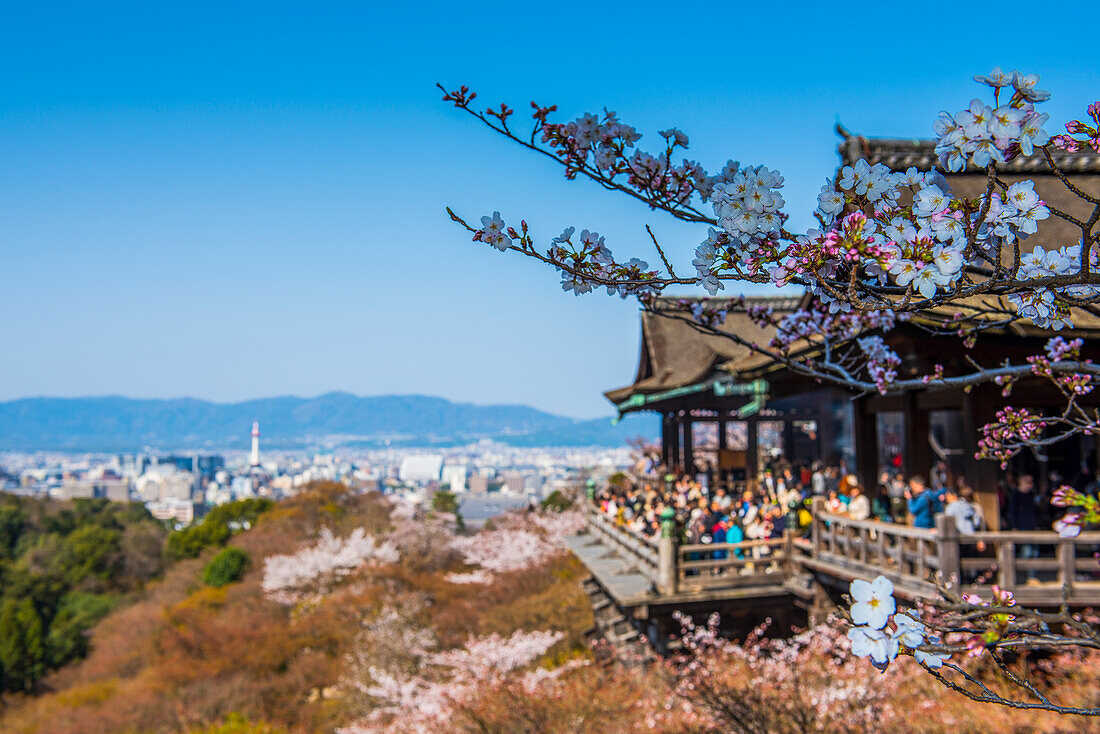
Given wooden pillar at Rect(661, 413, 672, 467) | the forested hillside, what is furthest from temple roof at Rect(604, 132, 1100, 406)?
wooden pillar at Rect(661, 413, 672, 467)

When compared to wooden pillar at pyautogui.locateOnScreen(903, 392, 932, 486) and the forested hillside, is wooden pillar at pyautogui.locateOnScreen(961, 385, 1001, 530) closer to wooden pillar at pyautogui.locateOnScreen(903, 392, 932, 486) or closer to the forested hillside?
wooden pillar at pyautogui.locateOnScreen(903, 392, 932, 486)

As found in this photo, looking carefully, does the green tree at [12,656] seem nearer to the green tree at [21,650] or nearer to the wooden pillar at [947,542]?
the green tree at [21,650]

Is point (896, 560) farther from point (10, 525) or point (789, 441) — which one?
point (10, 525)

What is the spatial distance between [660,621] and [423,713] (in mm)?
4229

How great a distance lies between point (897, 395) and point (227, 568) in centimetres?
2581

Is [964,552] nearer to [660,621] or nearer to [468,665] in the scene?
[660,621]

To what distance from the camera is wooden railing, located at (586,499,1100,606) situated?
23.6 ft

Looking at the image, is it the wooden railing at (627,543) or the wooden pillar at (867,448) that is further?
the wooden railing at (627,543)

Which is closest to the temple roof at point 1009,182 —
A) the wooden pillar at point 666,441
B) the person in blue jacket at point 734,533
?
the person in blue jacket at point 734,533

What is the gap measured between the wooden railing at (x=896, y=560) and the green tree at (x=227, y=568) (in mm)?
20705

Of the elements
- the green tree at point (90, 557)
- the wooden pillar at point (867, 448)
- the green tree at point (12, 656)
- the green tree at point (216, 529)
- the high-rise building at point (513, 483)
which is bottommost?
the high-rise building at point (513, 483)

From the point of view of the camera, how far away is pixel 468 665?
14.9m

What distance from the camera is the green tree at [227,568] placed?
2936 centimetres

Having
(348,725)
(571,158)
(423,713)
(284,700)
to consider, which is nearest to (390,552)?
(284,700)
